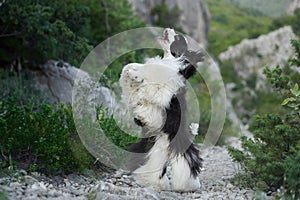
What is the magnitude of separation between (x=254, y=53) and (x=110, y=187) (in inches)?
1518

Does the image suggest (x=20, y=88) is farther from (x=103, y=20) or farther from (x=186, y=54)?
(x=103, y=20)

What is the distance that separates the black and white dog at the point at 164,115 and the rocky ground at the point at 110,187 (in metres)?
0.20

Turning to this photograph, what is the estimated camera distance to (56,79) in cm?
1044

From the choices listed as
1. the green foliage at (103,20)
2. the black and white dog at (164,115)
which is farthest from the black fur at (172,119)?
the green foliage at (103,20)

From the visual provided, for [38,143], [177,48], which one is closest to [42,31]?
[38,143]

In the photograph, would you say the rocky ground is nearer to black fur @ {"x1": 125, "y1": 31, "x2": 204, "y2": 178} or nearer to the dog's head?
black fur @ {"x1": 125, "y1": 31, "x2": 204, "y2": 178}

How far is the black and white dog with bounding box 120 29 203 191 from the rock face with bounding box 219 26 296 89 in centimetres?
3391

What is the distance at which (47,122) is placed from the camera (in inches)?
245

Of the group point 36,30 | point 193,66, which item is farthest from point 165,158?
point 36,30

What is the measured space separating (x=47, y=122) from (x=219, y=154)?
3.65 metres

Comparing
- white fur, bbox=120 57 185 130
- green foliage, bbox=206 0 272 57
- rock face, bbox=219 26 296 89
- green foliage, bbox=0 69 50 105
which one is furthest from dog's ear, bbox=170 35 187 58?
green foliage, bbox=206 0 272 57

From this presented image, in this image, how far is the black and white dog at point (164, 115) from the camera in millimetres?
5324

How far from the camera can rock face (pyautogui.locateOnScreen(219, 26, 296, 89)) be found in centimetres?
3956

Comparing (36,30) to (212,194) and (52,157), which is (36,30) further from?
(212,194)
